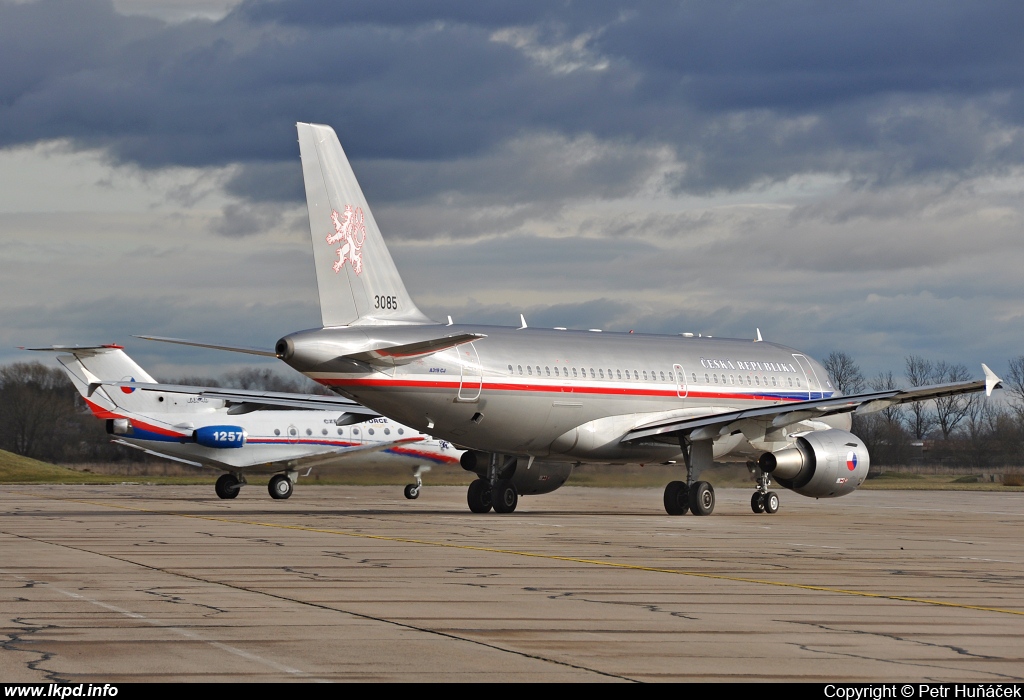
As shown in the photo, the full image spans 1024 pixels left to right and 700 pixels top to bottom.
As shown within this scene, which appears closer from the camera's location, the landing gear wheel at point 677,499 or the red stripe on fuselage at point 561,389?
the red stripe on fuselage at point 561,389

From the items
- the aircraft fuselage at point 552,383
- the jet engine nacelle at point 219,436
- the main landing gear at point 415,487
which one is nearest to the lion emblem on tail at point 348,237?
the aircraft fuselage at point 552,383

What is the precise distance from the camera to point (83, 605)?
41.9 ft

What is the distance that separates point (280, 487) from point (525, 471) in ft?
51.6

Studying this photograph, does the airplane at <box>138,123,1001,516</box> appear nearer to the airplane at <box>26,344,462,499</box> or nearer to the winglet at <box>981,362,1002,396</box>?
the winglet at <box>981,362,1002,396</box>

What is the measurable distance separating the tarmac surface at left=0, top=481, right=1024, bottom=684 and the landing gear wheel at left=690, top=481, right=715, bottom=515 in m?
3.89

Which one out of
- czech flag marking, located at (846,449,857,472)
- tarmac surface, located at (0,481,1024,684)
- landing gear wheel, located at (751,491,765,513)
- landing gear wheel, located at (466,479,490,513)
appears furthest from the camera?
landing gear wheel, located at (751,491,765,513)

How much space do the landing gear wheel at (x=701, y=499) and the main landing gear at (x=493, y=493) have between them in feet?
15.4

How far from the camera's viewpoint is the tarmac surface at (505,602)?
9.34m

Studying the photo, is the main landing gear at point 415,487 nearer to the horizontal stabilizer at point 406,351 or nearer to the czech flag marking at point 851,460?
the czech flag marking at point 851,460

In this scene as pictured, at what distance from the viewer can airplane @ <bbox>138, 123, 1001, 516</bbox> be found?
2817cm

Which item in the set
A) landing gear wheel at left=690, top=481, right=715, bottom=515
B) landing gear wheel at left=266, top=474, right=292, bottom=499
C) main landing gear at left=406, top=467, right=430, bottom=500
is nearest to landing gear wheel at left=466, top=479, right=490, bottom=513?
landing gear wheel at left=690, top=481, right=715, bottom=515

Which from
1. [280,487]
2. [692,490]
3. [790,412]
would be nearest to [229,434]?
[280,487]

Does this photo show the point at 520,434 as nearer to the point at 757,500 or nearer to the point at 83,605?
the point at 757,500

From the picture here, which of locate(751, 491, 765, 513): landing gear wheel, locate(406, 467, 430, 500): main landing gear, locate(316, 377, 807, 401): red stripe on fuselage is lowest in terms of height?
locate(751, 491, 765, 513): landing gear wheel
